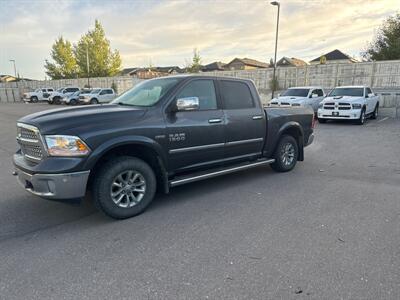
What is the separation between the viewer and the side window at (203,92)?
441 cm

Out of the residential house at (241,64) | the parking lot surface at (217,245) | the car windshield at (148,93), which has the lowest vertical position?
the parking lot surface at (217,245)

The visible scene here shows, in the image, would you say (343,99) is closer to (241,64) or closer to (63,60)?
(63,60)

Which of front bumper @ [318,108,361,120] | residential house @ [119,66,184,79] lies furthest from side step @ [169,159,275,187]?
residential house @ [119,66,184,79]

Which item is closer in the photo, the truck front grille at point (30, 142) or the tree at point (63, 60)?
the truck front grille at point (30, 142)

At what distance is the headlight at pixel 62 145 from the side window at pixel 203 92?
1.70 metres

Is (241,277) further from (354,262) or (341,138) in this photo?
(341,138)

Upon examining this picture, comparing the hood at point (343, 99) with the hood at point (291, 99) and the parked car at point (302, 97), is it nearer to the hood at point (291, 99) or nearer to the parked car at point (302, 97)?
the parked car at point (302, 97)

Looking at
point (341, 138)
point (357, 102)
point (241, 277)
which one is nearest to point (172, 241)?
point (241, 277)

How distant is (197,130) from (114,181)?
4.62 feet

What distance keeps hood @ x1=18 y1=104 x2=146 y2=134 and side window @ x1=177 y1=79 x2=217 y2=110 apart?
82cm

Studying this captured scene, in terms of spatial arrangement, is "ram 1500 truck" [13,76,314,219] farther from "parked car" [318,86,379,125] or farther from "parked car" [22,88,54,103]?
"parked car" [22,88,54,103]

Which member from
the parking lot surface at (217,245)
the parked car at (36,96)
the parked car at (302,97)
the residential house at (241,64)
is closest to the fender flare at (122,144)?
the parking lot surface at (217,245)

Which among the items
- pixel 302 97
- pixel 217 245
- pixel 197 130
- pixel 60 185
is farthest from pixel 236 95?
pixel 302 97

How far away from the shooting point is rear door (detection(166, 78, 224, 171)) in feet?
13.6
